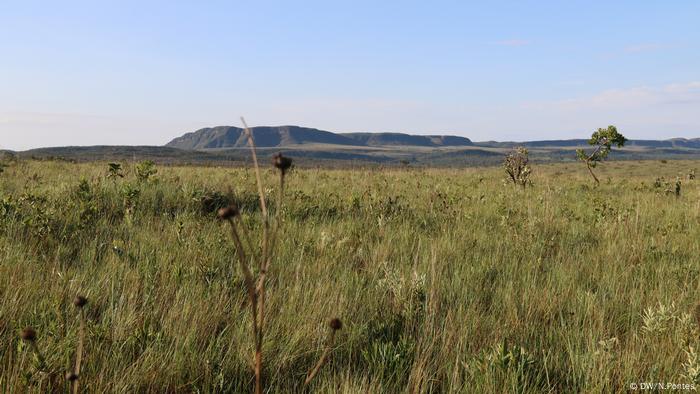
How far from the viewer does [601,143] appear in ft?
70.1

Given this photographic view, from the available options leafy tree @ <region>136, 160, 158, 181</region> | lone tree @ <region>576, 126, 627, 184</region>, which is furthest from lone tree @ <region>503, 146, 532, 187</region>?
leafy tree @ <region>136, 160, 158, 181</region>

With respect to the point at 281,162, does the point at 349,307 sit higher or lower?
lower

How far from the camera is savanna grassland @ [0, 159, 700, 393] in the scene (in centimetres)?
220

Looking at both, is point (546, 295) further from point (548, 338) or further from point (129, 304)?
point (129, 304)

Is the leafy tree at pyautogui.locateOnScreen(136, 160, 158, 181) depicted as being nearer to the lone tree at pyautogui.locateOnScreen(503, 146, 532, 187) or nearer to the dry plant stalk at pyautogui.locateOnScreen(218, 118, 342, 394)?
the dry plant stalk at pyautogui.locateOnScreen(218, 118, 342, 394)

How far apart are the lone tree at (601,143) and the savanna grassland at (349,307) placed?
673 inches

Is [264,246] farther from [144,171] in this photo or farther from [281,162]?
[144,171]

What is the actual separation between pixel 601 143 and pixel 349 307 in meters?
22.0

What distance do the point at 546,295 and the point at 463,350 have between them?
110 cm

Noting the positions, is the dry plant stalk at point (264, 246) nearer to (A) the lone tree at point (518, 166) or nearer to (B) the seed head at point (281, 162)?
(B) the seed head at point (281, 162)

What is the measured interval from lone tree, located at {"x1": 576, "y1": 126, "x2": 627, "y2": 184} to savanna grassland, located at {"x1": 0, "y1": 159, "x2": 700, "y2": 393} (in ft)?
56.1

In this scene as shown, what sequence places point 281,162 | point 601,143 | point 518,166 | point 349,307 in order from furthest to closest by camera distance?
point 601,143, point 518,166, point 349,307, point 281,162

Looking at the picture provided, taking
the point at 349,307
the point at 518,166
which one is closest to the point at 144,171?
the point at 349,307

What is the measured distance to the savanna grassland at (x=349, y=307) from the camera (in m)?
2.20
